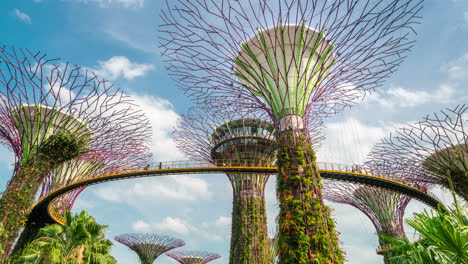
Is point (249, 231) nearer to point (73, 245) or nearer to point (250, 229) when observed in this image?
point (250, 229)

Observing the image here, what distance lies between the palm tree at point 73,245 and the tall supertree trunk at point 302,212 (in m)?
7.42

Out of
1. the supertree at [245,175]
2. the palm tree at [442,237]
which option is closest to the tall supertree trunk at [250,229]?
the supertree at [245,175]

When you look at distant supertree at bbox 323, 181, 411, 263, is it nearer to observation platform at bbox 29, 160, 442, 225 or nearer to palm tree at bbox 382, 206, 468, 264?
observation platform at bbox 29, 160, 442, 225

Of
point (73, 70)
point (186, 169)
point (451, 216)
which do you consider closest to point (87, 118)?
point (73, 70)

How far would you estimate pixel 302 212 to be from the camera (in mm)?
8836

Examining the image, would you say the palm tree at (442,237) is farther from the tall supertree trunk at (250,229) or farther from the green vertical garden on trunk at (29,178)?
the tall supertree trunk at (250,229)

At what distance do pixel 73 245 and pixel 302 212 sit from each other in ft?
28.8

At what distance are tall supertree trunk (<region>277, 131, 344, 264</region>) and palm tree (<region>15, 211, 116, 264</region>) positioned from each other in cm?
742

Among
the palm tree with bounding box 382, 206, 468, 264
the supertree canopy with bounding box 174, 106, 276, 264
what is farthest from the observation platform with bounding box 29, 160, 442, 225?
the palm tree with bounding box 382, 206, 468, 264

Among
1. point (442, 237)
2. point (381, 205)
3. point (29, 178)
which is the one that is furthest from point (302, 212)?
point (381, 205)

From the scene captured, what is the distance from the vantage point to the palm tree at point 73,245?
1045cm

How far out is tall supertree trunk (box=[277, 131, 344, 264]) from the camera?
27.3ft

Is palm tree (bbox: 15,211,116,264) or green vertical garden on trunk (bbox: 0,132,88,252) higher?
green vertical garden on trunk (bbox: 0,132,88,252)

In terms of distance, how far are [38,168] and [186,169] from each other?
953cm
